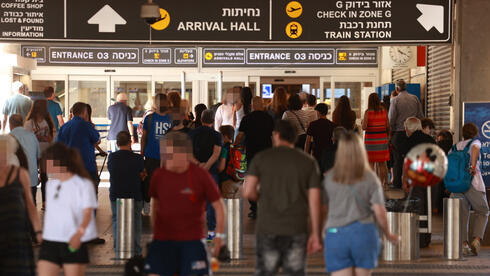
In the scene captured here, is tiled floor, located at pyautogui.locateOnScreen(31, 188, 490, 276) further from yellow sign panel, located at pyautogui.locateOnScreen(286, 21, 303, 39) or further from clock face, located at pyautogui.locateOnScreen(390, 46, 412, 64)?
clock face, located at pyautogui.locateOnScreen(390, 46, 412, 64)

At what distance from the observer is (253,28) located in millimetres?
11680

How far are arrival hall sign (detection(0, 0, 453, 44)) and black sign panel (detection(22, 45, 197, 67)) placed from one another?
11.4 m

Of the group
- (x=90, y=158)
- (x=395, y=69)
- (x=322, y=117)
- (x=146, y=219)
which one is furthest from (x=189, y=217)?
(x=395, y=69)

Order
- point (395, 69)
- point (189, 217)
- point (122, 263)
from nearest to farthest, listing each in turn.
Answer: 1. point (189, 217)
2. point (122, 263)
3. point (395, 69)

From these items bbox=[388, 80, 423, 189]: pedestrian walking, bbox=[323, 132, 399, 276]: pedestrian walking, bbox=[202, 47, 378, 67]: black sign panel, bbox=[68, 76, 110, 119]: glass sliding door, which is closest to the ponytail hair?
bbox=[323, 132, 399, 276]: pedestrian walking

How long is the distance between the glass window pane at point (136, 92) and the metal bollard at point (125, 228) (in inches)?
557

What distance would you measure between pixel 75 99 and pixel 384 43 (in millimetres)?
14009

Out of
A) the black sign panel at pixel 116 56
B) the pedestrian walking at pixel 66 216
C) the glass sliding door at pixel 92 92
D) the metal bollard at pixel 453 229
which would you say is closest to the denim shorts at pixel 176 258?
the pedestrian walking at pixel 66 216

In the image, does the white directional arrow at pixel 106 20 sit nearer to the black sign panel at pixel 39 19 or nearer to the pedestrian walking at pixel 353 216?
the black sign panel at pixel 39 19

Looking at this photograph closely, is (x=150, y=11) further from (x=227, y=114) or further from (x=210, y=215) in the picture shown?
(x=210, y=215)

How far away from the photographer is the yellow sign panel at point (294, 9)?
11.7 m

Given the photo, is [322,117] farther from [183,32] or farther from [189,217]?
[189,217]

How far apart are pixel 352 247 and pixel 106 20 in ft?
21.5

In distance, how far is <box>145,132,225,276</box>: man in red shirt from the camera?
6066 mm
